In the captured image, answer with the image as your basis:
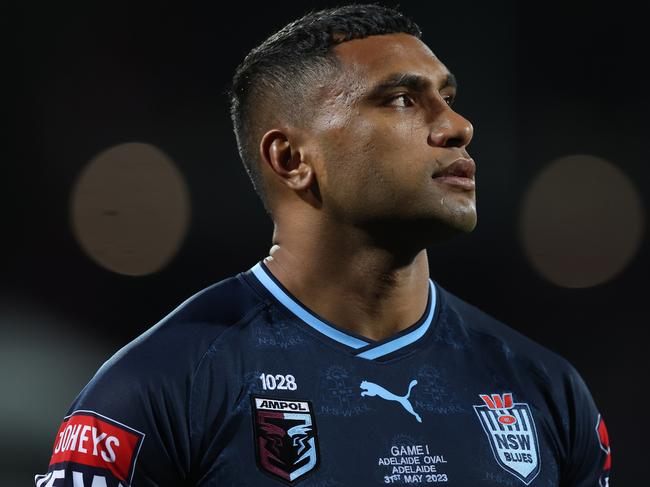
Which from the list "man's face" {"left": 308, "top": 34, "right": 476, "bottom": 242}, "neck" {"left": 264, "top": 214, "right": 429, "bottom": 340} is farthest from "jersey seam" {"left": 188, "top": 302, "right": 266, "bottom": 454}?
"man's face" {"left": 308, "top": 34, "right": 476, "bottom": 242}

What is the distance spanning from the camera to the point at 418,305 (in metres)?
2.66

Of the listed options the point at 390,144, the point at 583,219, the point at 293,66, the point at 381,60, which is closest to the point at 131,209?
the point at 583,219

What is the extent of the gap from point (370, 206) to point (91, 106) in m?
4.33

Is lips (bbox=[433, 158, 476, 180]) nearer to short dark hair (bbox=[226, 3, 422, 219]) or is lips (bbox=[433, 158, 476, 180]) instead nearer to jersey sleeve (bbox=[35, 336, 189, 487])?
short dark hair (bbox=[226, 3, 422, 219])

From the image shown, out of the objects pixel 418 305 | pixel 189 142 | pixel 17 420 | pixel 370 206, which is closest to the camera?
pixel 370 206

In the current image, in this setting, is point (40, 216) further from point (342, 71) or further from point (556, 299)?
point (342, 71)

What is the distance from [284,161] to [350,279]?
0.41 meters

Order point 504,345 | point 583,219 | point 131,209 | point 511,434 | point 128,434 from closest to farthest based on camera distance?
point 128,434 < point 511,434 < point 504,345 < point 131,209 < point 583,219

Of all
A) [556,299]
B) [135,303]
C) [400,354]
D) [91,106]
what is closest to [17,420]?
[135,303]

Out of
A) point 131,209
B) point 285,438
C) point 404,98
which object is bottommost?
point 285,438

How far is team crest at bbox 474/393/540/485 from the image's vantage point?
241 centimetres

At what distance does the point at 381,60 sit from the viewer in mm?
2586

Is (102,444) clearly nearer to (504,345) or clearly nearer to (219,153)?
(504,345)

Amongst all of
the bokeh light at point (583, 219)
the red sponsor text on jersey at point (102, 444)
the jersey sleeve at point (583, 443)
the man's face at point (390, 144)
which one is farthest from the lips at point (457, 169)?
the bokeh light at point (583, 219)
